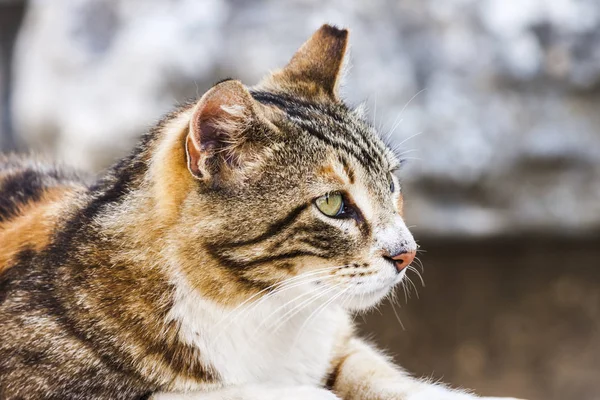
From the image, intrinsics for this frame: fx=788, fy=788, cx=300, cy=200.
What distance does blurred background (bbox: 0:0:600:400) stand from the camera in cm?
380

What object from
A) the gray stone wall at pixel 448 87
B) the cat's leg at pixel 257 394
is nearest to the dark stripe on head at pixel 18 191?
the cat's leg at pixel 257 394

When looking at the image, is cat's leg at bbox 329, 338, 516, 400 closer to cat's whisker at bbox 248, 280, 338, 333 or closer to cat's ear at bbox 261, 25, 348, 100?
cat's whisker at bbox 248, 280, 338, 333

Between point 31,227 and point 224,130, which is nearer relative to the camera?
point 224,130

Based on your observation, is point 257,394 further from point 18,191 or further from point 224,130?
point 18,191

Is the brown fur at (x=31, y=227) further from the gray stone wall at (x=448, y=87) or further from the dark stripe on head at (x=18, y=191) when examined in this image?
the gray stone wall at (x=448, y=87)

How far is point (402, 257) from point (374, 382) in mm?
392

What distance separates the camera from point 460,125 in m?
3.79

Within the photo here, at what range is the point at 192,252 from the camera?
175 cm

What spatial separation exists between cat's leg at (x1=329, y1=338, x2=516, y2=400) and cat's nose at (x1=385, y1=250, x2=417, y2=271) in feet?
1.04

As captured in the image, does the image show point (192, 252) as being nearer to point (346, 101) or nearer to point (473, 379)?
point (346, 101)

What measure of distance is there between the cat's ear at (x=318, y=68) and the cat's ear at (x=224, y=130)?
34 cm

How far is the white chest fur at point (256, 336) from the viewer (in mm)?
1749

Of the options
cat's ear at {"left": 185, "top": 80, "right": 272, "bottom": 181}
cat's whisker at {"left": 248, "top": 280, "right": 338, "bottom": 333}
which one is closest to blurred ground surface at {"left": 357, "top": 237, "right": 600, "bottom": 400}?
cat's whisker at {"left": 248, "top": 280, "right": 338, "bottom": 333}

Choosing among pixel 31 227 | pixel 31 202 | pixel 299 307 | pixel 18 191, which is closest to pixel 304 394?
pixel 299 307
